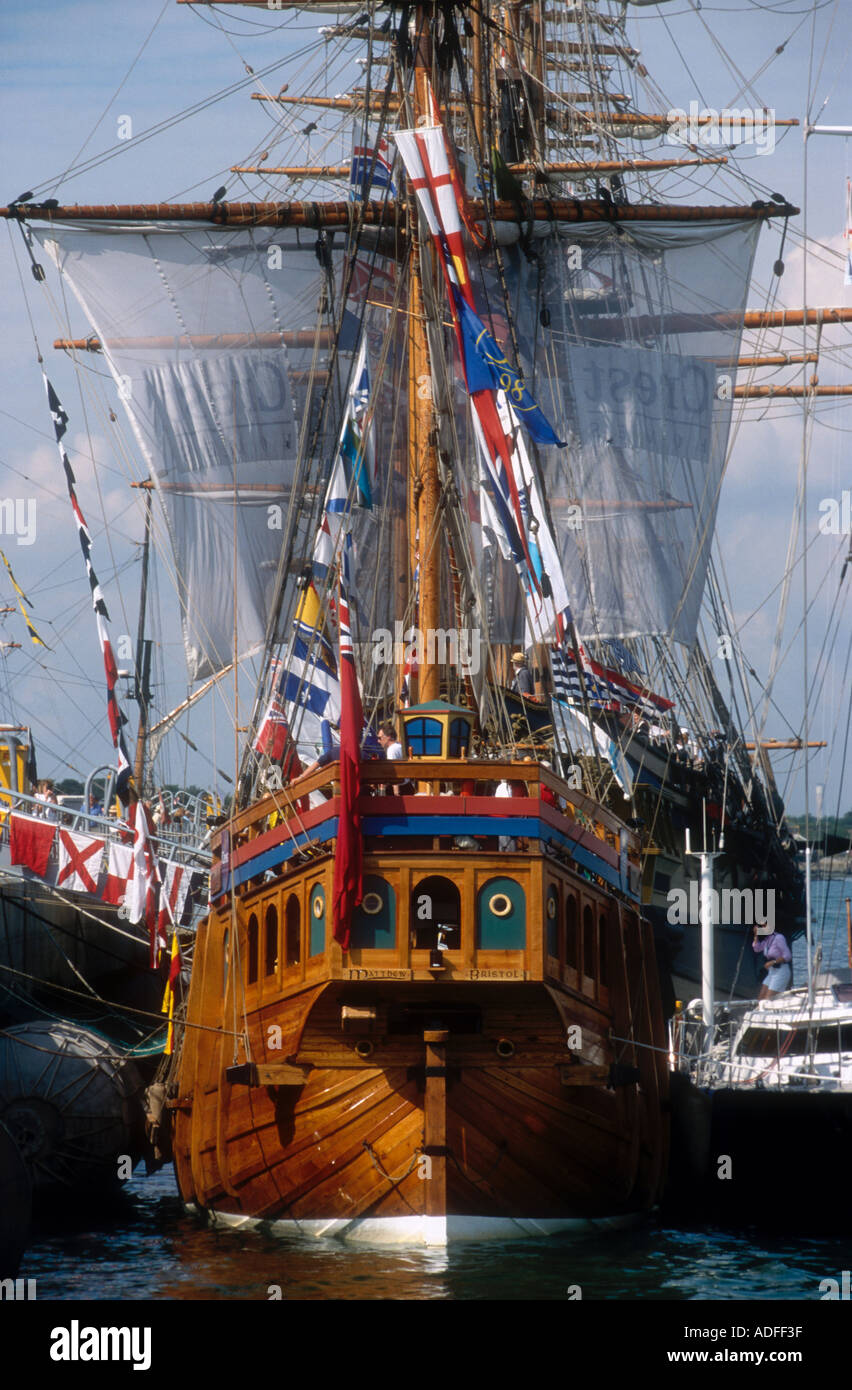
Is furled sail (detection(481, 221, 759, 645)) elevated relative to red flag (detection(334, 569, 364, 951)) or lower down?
elevated

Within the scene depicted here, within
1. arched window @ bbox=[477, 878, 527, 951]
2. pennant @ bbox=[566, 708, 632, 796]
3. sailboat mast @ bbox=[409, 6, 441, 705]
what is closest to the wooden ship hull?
arched window @ bbox=[477, 878, 527, 951]

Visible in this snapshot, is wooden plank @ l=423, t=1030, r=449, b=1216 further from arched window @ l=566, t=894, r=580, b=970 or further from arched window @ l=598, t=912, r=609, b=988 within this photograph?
arched window @ l=598, t=912, r=609, b=988

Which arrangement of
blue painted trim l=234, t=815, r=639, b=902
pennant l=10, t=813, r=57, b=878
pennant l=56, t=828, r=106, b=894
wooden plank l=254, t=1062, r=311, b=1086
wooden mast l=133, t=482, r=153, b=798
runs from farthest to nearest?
wooden mast l=133, t=482, r=153, b=798, pennant l=56, t=828, r=106, b=894, pennant l=10, t=813, r=57, b=878, wooden plank l=254, t=1062, r=311, b=1086, blue painted trim l=234, t=815, r=639, b=902

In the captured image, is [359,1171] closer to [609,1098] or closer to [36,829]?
[609,1098]

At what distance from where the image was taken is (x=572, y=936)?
22.4 metres

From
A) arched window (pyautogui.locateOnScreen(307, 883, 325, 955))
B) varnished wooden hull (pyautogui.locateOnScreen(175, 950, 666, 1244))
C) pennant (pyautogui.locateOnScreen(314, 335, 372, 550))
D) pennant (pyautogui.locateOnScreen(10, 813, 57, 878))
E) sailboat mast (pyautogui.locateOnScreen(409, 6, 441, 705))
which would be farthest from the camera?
pennant (pyautogui.locateOnScreen(10, 813, 57, 878))

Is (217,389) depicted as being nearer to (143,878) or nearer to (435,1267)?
(143,878)

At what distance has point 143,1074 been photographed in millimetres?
31547

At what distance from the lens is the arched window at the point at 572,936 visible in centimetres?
2228

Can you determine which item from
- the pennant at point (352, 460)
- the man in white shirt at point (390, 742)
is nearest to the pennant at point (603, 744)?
the man in white shirt at point (390, 742)

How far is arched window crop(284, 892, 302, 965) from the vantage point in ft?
72.9

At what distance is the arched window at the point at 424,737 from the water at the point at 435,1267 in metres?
5.52

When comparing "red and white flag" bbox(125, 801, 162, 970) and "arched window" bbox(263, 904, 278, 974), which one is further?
"red and white flag" bbox(125, 801, 162, 970)

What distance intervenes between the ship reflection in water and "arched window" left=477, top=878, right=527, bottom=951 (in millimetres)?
3345
